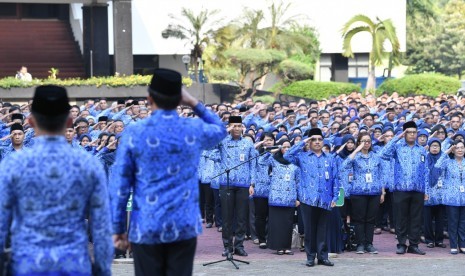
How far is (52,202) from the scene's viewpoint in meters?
6.58

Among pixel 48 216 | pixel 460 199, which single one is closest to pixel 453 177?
pixel 460 199

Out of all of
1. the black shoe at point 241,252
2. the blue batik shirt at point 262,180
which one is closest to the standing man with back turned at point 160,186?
the black shoe at point 241,252

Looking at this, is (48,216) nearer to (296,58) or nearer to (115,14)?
(115,14)

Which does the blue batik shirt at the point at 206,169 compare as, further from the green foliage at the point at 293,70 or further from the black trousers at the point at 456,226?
the green foliage at the point at 293,70

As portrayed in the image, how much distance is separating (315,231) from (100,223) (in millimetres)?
→ 8968

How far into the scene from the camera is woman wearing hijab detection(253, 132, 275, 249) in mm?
17844

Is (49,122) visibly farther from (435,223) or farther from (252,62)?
(252,62)

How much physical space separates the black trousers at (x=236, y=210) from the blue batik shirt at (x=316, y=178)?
123 centimetres

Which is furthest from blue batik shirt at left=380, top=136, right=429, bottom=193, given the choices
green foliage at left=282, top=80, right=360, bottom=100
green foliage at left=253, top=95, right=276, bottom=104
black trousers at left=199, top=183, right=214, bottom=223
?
green foliage at left=282, top=80, right=360, bottom=100

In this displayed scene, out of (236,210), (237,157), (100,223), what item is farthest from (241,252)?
(100,223)

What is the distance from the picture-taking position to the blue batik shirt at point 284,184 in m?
16.7

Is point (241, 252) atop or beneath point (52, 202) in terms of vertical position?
beneath

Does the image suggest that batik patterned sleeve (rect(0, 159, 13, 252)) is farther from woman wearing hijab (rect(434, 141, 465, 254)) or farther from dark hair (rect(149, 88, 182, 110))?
woman wearing hijab (rect(434, 141, 465, 254))

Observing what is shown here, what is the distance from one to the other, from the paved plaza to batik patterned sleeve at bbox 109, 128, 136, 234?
22.3 ft
